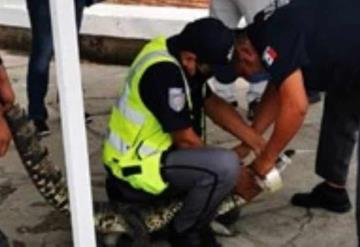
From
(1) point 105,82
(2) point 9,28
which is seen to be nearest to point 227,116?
(1) point 105,82

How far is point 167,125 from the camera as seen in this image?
340cm

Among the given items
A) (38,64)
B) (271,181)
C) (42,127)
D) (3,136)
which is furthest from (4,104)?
(42,127)

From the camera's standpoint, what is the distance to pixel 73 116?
8.91 feet

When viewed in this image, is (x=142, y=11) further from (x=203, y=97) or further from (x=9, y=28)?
(x=203, y=97)

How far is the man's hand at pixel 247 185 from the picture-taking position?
3603 mm

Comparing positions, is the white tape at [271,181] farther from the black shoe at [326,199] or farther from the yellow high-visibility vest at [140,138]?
the black shoe at [326,199]

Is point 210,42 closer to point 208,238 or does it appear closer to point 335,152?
point 208,238

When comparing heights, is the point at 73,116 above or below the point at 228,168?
above

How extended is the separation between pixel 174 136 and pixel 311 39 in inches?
26.8

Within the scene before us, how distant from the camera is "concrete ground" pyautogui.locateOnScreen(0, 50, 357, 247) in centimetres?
387

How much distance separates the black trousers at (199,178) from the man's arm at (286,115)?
129 millimetres

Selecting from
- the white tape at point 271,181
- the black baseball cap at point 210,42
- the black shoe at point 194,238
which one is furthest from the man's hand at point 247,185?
the black baseball cap at point 210,42

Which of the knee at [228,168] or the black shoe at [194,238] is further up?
the knee at [228,168]

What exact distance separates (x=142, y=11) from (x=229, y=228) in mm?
3139
